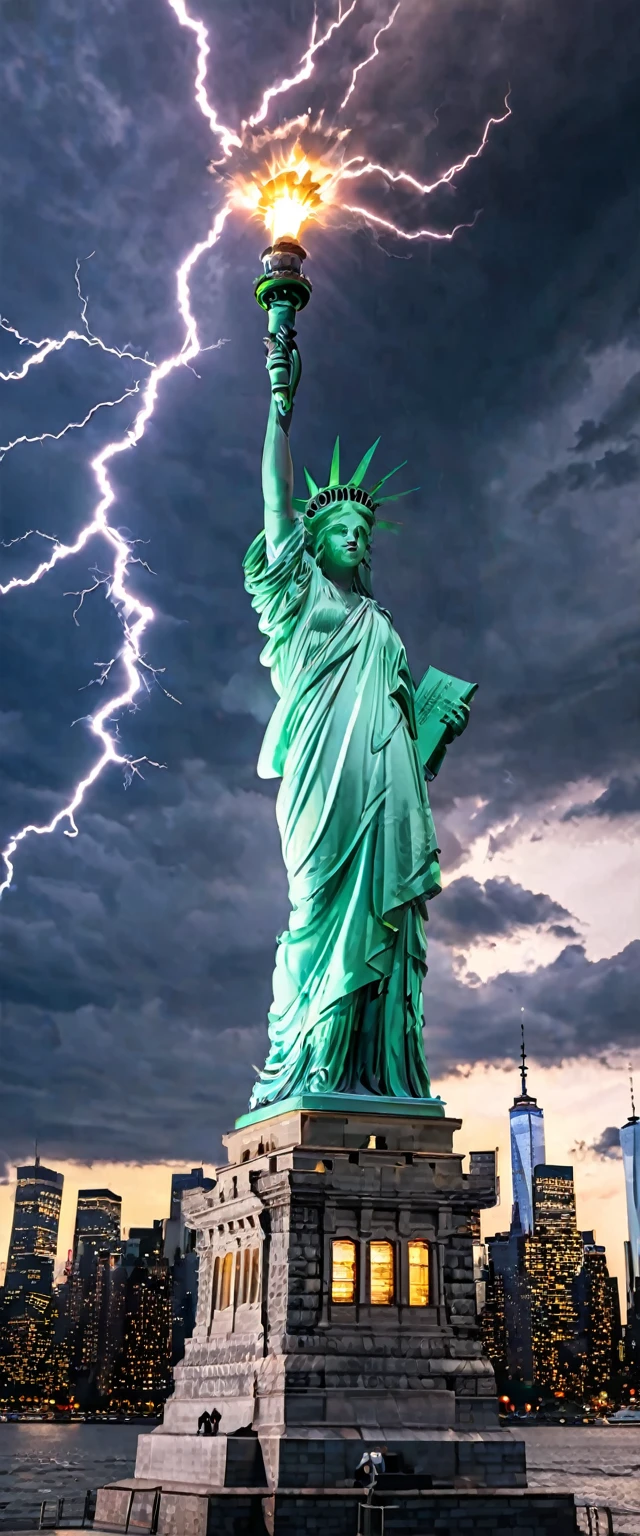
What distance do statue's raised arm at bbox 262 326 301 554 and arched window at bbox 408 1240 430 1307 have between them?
632 inches

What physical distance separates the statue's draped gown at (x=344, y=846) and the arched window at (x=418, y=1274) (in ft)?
11.0

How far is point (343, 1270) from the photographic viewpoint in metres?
26.6

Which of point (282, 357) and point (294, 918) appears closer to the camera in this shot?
point (294, 918)

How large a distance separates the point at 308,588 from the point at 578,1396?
158 metres

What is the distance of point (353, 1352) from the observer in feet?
84.6

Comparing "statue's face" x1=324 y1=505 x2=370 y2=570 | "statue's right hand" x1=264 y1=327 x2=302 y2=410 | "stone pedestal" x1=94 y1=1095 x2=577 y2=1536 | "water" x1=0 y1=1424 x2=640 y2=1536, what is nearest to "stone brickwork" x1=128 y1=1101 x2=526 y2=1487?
"stone pedestal" x1=94 y1=1095 x2=577 y2=1536

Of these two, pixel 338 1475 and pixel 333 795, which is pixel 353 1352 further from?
pixel 333 795

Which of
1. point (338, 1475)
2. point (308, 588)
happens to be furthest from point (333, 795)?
point (338, 1475)

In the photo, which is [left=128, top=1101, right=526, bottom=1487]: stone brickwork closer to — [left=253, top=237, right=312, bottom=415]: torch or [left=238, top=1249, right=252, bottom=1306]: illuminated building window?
[left=238, top=1249, right=252, bottom=1306]: illuminated building window

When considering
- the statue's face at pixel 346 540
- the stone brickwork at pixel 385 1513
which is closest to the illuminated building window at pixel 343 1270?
the stone brickwork at pixel 385 1513

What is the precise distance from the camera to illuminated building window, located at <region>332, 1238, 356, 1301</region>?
86.7ft

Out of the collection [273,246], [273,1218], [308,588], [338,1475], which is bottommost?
[338,1475]

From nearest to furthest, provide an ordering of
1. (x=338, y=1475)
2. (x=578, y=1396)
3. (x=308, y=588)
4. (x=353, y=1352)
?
(x=338, y=1475), (x=353, y=1352), (x=308, y=588), (x=578, y=1396)

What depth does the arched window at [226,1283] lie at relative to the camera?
29281mm
